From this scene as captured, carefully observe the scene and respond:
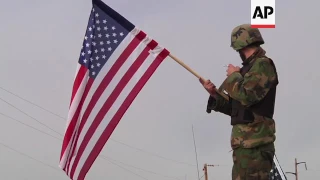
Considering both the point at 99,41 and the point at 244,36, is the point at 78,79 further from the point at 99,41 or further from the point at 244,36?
the point at 244,36

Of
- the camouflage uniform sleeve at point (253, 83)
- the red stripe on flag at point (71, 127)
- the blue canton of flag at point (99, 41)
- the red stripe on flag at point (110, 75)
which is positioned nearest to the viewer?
the camouflage uniform sleeve at point (253, 83)

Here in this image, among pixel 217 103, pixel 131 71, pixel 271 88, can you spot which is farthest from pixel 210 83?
pixel 131 71

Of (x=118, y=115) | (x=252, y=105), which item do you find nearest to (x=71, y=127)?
(x=118, y=115)

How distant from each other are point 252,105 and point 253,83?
0.24 m

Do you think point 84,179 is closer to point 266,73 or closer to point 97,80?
point 97,80

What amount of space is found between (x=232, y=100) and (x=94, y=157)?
6.66ft

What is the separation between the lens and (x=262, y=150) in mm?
4867

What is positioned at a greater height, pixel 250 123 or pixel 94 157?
pixel 250 123

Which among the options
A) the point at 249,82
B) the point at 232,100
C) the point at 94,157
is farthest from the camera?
the point at 94,157

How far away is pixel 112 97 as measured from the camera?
21.7ft

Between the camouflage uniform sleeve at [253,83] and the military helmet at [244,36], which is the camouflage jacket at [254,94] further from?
the military helmet at [244,36]

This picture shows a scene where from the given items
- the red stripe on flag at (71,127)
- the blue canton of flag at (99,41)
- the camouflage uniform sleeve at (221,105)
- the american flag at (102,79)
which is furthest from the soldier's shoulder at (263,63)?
the red stripe on flag at (71,127)

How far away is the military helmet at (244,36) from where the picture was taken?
5.00 metres

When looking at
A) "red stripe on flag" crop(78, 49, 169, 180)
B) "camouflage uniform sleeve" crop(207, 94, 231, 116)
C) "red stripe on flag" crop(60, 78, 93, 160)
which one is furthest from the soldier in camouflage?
"red stripe on flag" crop(60, 78, 93, 160)
